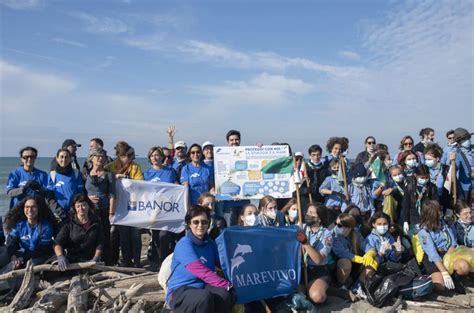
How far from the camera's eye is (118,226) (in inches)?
312

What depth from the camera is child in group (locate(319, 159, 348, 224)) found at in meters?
8.16

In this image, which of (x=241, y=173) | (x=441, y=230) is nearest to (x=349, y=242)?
(x=441, y=230)

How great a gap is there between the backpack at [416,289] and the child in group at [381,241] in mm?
574

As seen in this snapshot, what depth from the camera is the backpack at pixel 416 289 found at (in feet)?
20.3

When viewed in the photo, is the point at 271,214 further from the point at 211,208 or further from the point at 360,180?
the point at 360,180

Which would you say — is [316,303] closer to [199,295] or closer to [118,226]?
[199,295]

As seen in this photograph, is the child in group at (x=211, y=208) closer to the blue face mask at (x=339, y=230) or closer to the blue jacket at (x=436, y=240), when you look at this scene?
the blue face mask at (x=339, y=230)

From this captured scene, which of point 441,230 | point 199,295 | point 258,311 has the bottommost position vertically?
point 258,311

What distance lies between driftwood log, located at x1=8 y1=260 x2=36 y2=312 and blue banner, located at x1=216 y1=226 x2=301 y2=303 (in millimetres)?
2923

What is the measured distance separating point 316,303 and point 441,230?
2670mm

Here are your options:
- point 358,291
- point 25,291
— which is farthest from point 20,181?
point 358,291

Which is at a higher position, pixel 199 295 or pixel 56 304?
pixel 199 295

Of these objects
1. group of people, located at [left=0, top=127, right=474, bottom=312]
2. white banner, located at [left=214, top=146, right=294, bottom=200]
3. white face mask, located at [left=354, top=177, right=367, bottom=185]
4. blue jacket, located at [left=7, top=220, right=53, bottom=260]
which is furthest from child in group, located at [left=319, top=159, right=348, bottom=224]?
blue jacket, located at [left=7, top=220, right=53, bottom=260]

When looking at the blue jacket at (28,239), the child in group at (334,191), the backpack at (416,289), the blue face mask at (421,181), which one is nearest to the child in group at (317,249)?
the backpack at (416,289)
